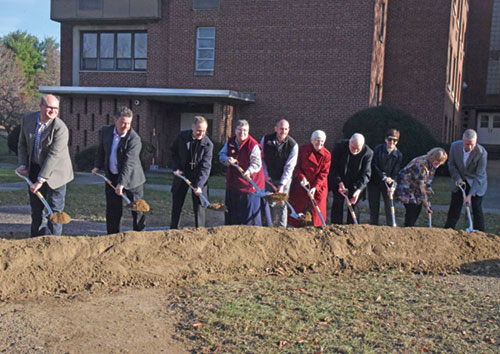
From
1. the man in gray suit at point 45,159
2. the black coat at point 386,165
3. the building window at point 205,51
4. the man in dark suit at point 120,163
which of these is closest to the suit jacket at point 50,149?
the man in gray suit at point 45,159

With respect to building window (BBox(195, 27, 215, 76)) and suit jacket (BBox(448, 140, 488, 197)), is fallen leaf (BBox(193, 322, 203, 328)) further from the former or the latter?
building window (BBox(195, 27, 215, 76))

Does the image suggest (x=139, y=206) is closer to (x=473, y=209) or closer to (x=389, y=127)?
(x=473, y=209)

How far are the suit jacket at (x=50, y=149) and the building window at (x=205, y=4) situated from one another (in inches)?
640

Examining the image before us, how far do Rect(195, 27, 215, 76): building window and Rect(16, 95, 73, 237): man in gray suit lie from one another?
51.8ft

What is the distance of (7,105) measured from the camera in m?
39.3

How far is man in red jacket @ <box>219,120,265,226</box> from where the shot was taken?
714 cm

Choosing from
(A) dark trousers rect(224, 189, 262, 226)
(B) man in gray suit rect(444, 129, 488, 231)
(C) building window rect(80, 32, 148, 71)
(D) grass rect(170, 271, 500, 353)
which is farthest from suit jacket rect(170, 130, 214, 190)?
(C) building window rect(80, 32, 148, 71)

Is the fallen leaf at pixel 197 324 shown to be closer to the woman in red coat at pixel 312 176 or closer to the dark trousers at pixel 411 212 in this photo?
the woman in red coat at pixel 312 176

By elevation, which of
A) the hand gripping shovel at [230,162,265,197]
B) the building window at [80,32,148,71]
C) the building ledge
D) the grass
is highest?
the building window at [80,32,148,71]

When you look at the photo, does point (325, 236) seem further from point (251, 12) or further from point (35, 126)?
point (251, 12)

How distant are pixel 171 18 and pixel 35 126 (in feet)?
54.1

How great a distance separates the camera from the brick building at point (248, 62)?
795 inches

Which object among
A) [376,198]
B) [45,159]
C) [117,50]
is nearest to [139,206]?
[45,159]

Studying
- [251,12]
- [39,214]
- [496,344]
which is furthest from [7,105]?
[496,344]
